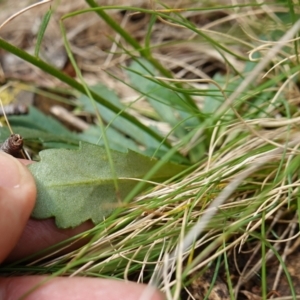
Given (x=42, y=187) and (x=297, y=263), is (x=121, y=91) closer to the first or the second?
(x=42, y=187)

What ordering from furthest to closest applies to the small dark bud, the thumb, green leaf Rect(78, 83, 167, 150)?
green leaf Rect(78, 83, 167, 150)
the small dark bud
the thumb

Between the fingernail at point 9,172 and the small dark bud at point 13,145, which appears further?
the small dark bud at point 13,145

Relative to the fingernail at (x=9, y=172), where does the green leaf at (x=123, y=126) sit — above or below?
below

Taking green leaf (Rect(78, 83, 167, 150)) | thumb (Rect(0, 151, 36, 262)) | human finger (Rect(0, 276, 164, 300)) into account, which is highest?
thumb (Rect(0, 151, 36, 262))

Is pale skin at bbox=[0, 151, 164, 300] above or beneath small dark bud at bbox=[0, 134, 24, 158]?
beneath

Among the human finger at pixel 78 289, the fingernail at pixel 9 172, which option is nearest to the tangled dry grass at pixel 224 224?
the human finger at pixel 78 289

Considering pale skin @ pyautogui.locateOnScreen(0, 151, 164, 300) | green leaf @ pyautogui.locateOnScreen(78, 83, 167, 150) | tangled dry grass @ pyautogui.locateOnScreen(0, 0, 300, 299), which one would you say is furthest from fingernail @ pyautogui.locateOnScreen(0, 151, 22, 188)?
green leaf @ pyautogui.locateOnScreen(78, 83, 167, 150)

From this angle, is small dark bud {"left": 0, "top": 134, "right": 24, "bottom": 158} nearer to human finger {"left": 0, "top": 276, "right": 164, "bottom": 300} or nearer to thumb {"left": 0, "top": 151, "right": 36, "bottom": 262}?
thumb {"left": 0, "top": 151, "right": 36, "bottom": 262}

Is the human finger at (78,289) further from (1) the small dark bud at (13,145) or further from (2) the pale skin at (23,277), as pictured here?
(1) the small dark bud at (13,145)

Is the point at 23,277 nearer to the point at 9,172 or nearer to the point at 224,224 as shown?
the point at 9,172
